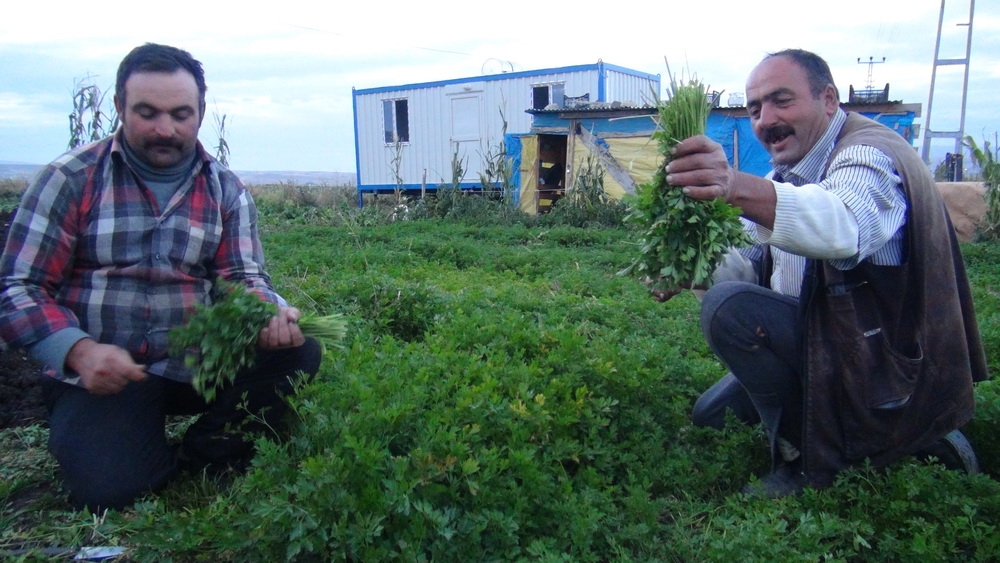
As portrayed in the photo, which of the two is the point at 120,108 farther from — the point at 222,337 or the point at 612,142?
the point at 612,142

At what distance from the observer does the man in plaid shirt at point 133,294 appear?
9.37ft

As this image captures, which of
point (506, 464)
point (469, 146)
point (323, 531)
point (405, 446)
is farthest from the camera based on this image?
point (469, 146)

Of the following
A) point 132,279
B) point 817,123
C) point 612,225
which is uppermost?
point 817,123

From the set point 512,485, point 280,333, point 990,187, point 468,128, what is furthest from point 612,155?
point 512,485

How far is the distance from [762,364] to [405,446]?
1557 millimetres

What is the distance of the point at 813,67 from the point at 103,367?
10.2ft

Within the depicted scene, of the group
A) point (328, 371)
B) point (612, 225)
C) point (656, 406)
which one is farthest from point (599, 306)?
point (612, 225)

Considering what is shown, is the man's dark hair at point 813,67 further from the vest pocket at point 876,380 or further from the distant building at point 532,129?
the distant building at point 532,129

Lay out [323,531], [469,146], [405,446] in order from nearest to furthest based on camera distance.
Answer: [323,531]
[405,446]
[469,146]

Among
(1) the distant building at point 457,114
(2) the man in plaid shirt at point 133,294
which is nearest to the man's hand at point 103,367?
(2) the man in plaid shirt at point 133,294

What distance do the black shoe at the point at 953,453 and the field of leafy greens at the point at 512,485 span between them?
235mm

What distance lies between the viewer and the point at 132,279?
121 inches

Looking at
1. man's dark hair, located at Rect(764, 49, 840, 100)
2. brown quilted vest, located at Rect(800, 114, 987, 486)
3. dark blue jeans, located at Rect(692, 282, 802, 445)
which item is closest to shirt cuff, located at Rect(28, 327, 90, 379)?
dark blue jeans, located at Rect(692, 282, 802, 445)

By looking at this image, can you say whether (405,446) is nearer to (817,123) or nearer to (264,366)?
(264,366)
